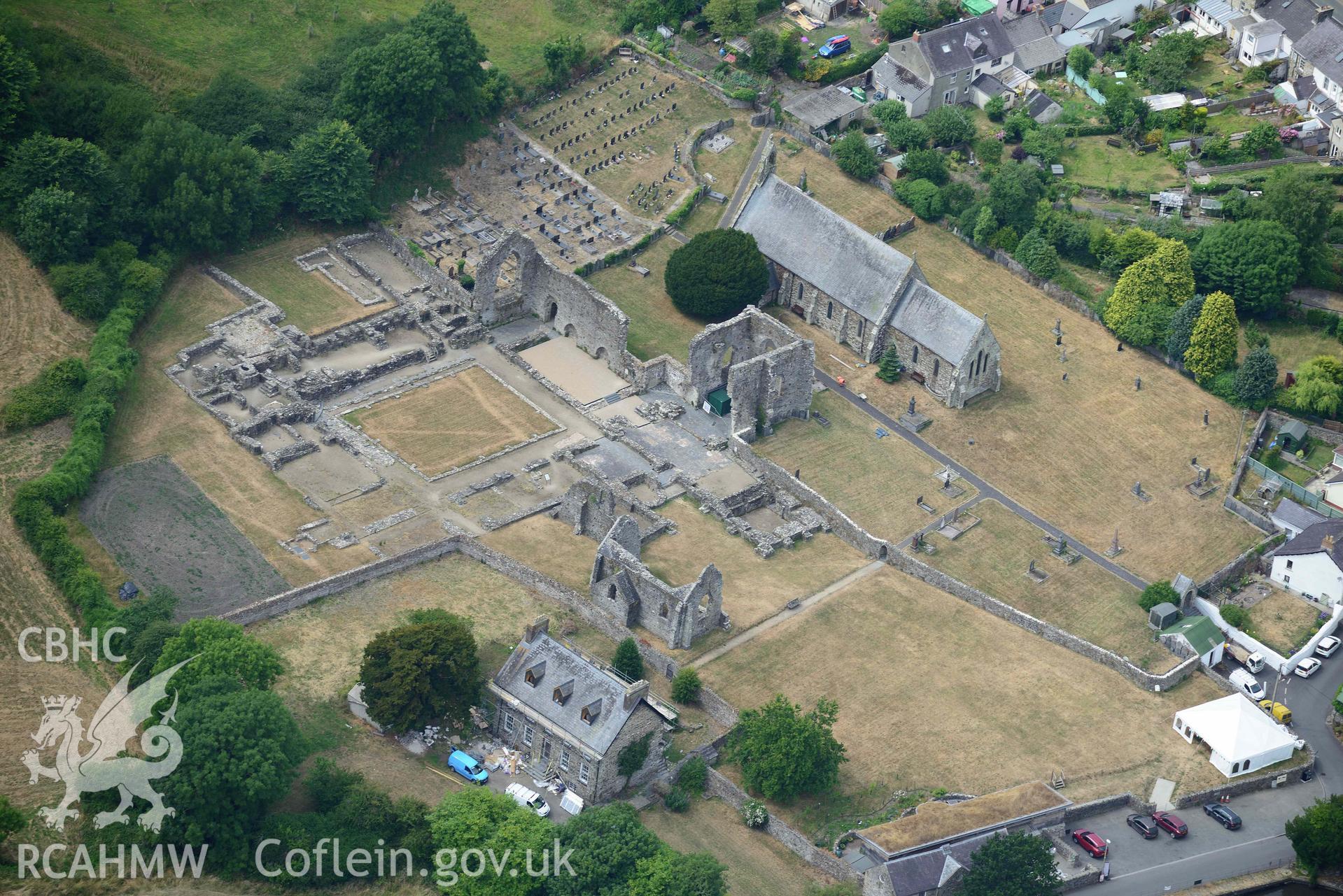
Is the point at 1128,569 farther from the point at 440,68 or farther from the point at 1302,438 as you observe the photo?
the point at 440,68

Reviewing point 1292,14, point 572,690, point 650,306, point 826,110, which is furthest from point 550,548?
point 1292,14

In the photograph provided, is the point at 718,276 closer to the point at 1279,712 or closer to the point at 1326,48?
the point at 1279,712

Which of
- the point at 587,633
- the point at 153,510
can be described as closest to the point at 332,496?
the point at 153,510

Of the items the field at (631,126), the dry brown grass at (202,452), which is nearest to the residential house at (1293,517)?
the field at (631,126)

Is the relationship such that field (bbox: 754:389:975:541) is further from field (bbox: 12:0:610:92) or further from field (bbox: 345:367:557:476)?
field (bbox: 12:0:610:92)

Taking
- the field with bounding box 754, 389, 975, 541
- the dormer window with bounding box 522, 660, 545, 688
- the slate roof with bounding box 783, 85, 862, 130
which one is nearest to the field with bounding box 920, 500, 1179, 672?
the field with bounding box 754, 389, 975, 541

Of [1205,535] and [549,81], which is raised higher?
[549,81]
